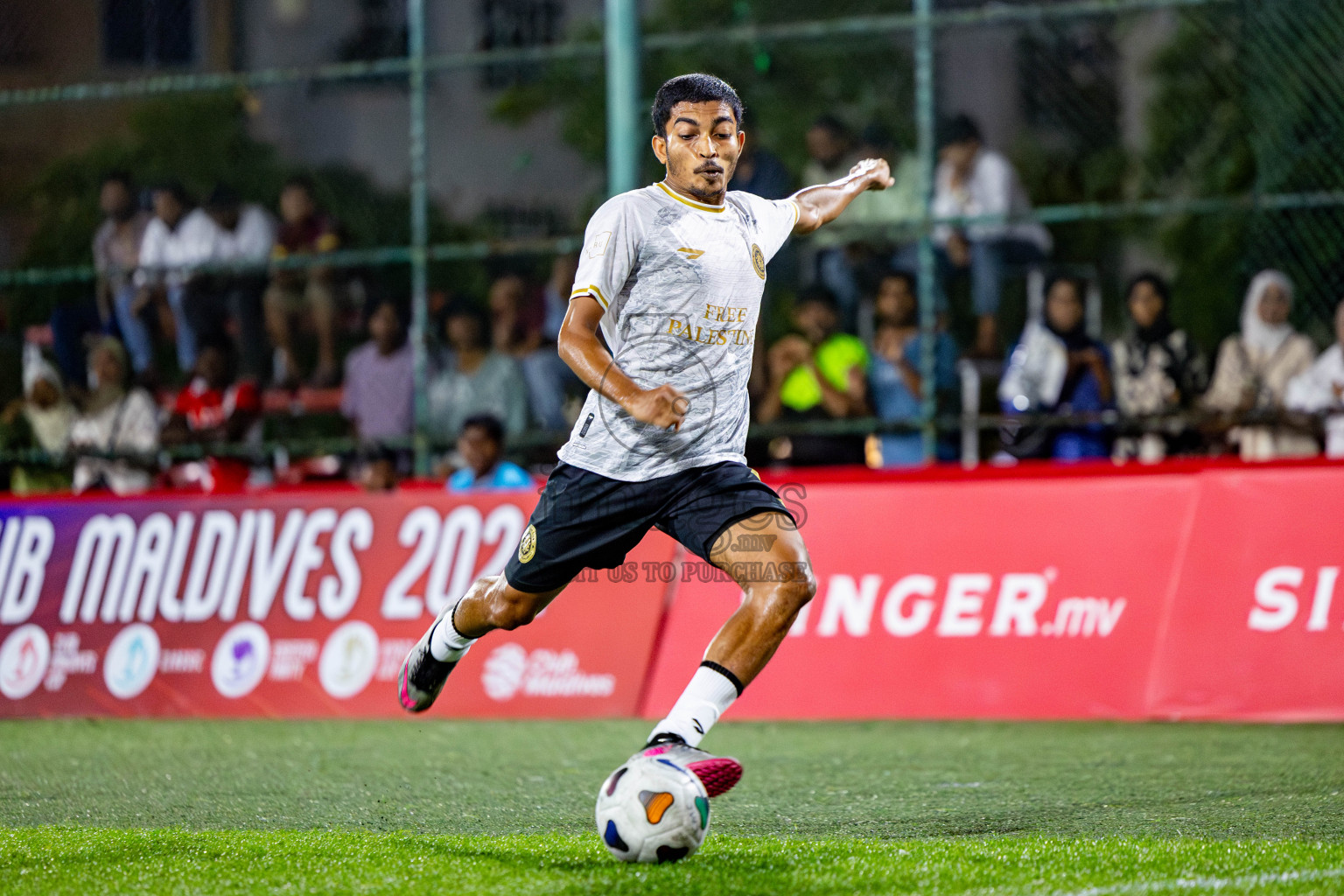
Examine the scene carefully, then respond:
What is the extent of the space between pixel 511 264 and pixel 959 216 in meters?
3.11

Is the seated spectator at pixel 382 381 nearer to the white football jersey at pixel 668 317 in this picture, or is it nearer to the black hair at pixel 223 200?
the black hair at pixel 223 200

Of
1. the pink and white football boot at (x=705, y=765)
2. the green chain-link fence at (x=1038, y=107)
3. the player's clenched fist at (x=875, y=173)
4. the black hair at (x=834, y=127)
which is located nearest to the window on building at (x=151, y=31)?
the green chain-link fence at (x=1038, y=107)

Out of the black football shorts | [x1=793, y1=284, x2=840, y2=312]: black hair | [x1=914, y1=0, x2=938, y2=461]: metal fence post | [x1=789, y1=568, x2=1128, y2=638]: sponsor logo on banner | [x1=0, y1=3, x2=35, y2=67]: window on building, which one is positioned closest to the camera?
the black football shorts

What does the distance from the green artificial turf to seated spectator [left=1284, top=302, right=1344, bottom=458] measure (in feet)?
7.81

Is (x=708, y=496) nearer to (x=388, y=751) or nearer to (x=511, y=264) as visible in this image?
(x=388, y=751)

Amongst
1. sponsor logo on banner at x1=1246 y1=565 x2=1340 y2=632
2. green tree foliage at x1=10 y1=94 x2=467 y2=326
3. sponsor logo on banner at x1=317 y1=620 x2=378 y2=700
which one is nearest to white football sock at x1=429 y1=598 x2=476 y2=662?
sponsor logo on banner at x1=317 y1=620 x2=378 y2=700

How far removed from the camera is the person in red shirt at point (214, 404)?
12.0 m

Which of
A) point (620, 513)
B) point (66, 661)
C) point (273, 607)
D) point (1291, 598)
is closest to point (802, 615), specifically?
point (1291, 598)

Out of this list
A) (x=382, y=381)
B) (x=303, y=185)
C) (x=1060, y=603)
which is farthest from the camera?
(x=303, y=185)

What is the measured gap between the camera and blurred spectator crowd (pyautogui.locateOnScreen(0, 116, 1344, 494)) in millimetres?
10195

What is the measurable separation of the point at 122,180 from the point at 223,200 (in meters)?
0.93

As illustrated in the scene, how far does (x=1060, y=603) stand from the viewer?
892 centimetres

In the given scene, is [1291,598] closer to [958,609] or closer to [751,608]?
[958,609]

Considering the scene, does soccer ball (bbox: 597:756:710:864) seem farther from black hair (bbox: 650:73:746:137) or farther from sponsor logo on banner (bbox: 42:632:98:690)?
sponsor logo on banner (bbox: 42:632:98:690)
